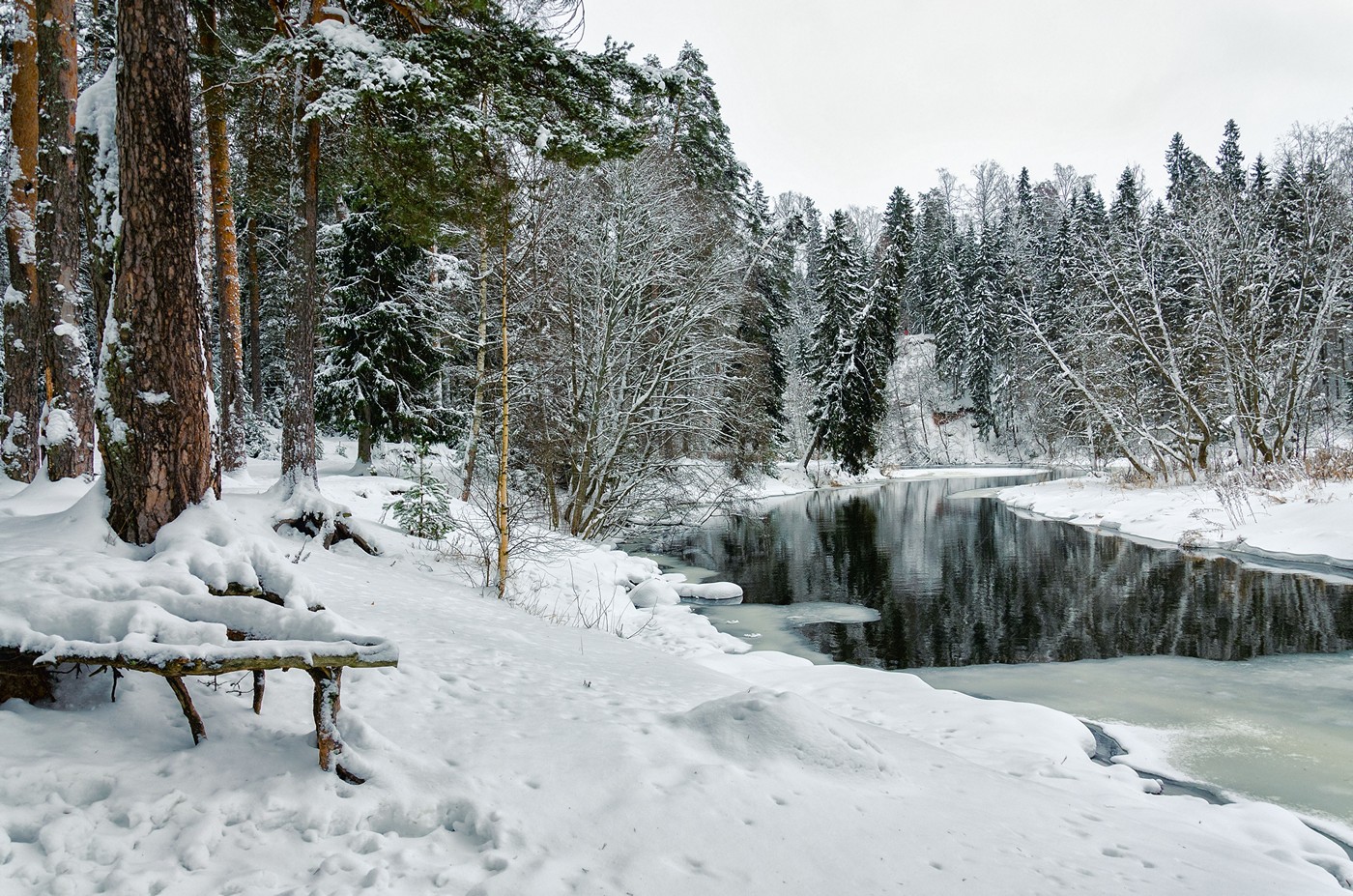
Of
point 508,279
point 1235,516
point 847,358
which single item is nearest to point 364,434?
point 508,279

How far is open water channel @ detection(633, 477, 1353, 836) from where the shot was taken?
21.2 ft

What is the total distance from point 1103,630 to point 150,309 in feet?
38.8

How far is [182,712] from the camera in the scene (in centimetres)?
331

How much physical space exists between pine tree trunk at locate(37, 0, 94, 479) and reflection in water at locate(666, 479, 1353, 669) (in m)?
9.76

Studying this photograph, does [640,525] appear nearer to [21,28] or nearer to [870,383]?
[21,28]

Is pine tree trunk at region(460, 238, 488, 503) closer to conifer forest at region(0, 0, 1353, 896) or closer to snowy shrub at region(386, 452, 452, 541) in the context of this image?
conifer forest at region(0, 0, 1353, 896)

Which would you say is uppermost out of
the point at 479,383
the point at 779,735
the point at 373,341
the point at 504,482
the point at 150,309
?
the point at 373,341

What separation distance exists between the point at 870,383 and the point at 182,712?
33.4 metres

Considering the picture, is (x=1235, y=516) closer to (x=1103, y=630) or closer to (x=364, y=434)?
(x=1103, y=630)

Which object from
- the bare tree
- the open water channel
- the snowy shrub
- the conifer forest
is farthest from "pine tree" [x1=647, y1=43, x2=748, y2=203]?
the snowy shrub

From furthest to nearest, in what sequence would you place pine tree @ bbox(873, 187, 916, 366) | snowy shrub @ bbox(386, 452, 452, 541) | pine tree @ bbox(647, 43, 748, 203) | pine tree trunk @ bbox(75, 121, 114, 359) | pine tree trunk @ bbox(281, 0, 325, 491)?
1. pine tree @ bbox(873, 187, 916, 366)
2. pine tree @ bbox(647, 43, 748, 203)
3. snowy shrub @ bbox(386, 452, 452, 541)
4. pine tree trunk @ bbox(281, 0, 325, 491)
5. pine tree trunk @ bbox(75, 121, 114, 359)

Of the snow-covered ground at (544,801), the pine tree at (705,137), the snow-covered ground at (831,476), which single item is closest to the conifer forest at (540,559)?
the snow-covered ground at (544,801)

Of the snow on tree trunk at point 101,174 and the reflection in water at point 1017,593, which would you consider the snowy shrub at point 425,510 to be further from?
the snow on tree trunk at point 101,174

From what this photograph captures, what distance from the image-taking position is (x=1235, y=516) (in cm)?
1733
